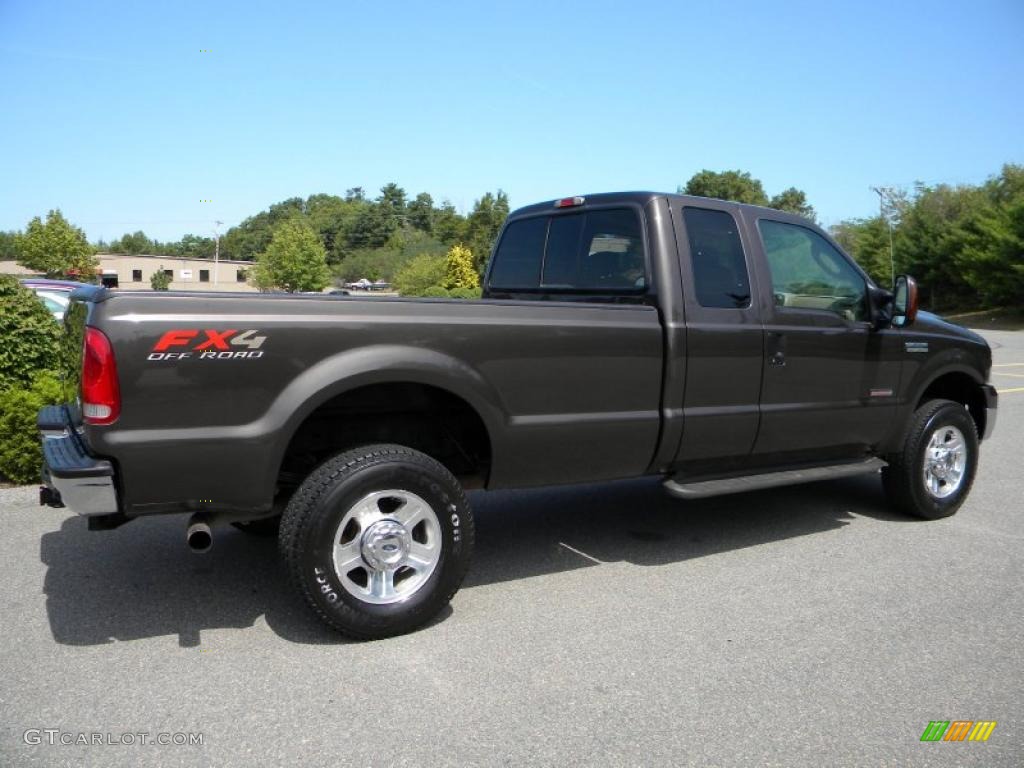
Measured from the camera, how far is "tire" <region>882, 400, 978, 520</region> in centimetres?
547

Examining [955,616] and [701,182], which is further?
[701,182]

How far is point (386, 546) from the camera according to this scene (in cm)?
358

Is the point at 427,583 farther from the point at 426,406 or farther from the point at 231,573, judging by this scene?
the point at 231,573

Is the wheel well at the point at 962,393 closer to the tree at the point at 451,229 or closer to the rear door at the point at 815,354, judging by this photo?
the rear door at the point at 815,354

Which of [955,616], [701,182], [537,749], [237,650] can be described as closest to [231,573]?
[237,650]

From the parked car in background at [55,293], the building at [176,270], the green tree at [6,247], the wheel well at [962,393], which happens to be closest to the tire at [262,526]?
the wheel well at [962,393]

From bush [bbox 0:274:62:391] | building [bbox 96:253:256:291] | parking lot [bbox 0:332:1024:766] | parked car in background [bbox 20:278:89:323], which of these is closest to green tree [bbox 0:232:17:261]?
building [bbox 96:253:256:291]

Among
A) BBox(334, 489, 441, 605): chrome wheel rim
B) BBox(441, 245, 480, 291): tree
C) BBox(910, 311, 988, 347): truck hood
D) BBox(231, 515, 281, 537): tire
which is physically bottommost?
BBox(231, 515, 281, 537): tire

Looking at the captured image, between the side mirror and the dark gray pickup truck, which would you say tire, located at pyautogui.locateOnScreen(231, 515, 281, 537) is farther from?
the side mirror

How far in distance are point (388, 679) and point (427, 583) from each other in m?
0.51

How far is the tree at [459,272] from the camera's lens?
53.3 metres

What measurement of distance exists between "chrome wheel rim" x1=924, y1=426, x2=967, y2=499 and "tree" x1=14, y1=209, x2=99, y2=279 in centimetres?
7182

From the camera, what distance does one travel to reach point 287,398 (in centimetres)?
332

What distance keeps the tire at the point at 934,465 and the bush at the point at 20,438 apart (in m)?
6.07
